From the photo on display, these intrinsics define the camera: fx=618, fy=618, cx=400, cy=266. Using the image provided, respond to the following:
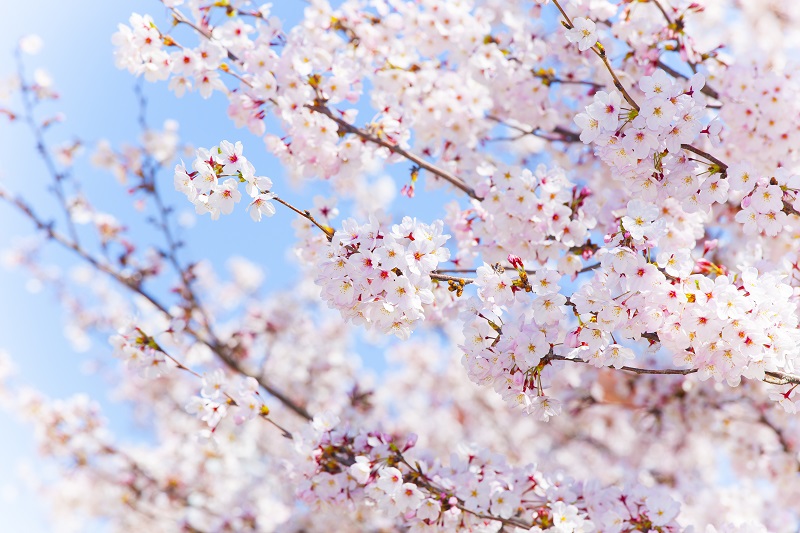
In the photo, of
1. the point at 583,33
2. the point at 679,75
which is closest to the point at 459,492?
the point at 583,33

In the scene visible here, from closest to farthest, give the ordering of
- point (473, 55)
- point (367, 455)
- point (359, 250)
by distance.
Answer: point (359, 250)
point (367, 455)
point (473, 55)

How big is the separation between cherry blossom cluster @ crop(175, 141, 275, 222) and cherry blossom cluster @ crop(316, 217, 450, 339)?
1.14ft

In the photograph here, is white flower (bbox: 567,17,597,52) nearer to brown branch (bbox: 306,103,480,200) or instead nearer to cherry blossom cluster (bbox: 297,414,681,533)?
brown branch (bbox: 306,103,480,200)

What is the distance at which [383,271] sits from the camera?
7.54 feet

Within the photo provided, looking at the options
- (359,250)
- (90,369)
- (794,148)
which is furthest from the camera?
(90,369)

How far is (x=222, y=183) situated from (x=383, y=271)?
0.73 m

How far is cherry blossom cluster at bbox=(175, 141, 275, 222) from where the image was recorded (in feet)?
7.83

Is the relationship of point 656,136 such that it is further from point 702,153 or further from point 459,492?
point 459,492

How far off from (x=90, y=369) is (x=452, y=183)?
10614 millimetres

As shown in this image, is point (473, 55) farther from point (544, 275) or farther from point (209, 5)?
point (544, 275)

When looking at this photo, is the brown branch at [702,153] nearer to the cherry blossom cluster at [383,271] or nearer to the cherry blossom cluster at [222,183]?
the cherry blossom cluster at [383,271]

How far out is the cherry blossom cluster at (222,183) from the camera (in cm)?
239

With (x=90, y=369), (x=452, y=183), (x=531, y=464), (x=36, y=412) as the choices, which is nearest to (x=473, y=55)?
(x=452, y=183)

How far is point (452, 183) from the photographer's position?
3.82m
